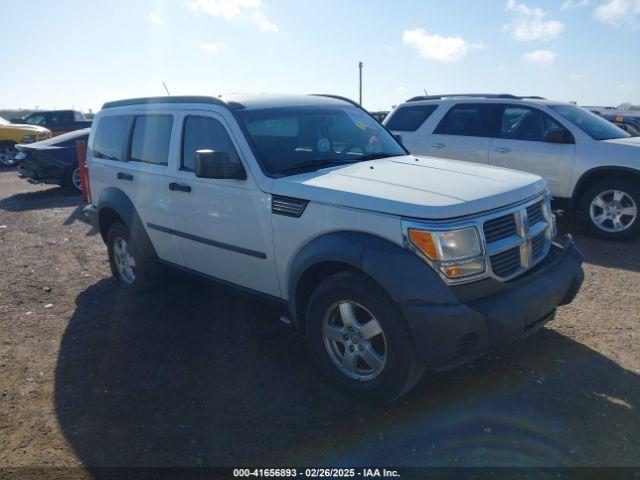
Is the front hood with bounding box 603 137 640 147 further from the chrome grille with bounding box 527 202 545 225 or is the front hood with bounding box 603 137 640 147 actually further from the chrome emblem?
the chrome emblem

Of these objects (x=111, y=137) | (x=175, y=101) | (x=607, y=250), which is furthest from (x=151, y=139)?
(x=607, y=250)

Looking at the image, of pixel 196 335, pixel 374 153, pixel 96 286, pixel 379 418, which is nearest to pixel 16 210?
pixel 96 286

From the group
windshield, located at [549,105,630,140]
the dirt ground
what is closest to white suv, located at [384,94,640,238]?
windshield, located at [549,105,630,140]

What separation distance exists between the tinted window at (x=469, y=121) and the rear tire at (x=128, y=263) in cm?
514

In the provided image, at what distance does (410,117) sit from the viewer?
8742 mm

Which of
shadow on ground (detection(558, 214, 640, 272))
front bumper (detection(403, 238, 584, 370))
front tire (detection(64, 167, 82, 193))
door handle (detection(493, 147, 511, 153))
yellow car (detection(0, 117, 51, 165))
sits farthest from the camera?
yellow car (detection(0, 117, 51, 165))

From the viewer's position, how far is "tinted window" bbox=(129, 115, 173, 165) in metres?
4.73

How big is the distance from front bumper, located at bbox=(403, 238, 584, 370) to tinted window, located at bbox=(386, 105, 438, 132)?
572 centimetres

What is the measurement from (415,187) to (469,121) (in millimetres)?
5390

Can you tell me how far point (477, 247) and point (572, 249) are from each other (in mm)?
1262

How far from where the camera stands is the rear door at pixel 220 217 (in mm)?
3844

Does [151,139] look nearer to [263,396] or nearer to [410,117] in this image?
[263,396]

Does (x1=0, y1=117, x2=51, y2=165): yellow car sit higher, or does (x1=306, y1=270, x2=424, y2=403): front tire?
(x1=0, y1=117, x2=51, y2=165): yellow car

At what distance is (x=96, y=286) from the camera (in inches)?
237
